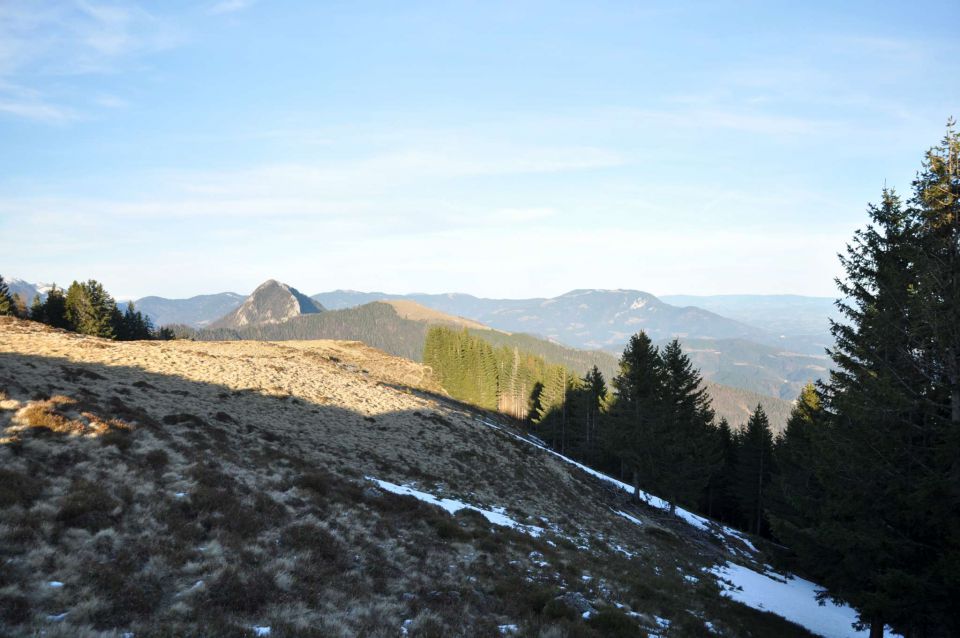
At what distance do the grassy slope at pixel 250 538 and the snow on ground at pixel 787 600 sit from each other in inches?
68.6

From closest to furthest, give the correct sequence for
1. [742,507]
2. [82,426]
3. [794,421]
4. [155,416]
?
[82,426], [155,416], [794,421], [742,507]

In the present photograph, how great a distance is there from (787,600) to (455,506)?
15.9 m

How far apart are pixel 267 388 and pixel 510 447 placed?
1868 cm

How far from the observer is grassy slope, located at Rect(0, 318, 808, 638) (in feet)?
25.3

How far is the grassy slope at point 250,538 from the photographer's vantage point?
770 centimetres

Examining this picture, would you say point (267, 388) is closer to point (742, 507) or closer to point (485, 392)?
point (742, 507)

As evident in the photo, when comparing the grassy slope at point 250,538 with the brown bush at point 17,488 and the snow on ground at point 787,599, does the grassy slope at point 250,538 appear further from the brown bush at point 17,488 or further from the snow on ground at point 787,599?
the snow on ground at point 787,599

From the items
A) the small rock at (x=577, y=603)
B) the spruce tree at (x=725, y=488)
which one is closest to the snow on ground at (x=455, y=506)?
the small rock at (x=577, y=603)

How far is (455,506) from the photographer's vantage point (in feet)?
63.0

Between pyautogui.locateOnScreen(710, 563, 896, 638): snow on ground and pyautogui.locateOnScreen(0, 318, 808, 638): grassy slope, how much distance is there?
A: 1.74m

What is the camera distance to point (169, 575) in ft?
27.6

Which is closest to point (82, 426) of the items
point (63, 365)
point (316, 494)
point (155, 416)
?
point (155, 416)

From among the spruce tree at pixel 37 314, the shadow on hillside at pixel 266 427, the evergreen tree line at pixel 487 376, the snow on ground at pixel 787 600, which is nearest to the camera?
the shadow on hillside at pixel 266 427

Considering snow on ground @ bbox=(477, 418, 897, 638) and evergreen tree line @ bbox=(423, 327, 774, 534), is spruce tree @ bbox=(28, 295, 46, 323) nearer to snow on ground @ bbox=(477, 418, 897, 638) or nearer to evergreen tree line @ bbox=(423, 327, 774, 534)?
evergreen tree line @ bbox=(423, 327, 774, 534)
